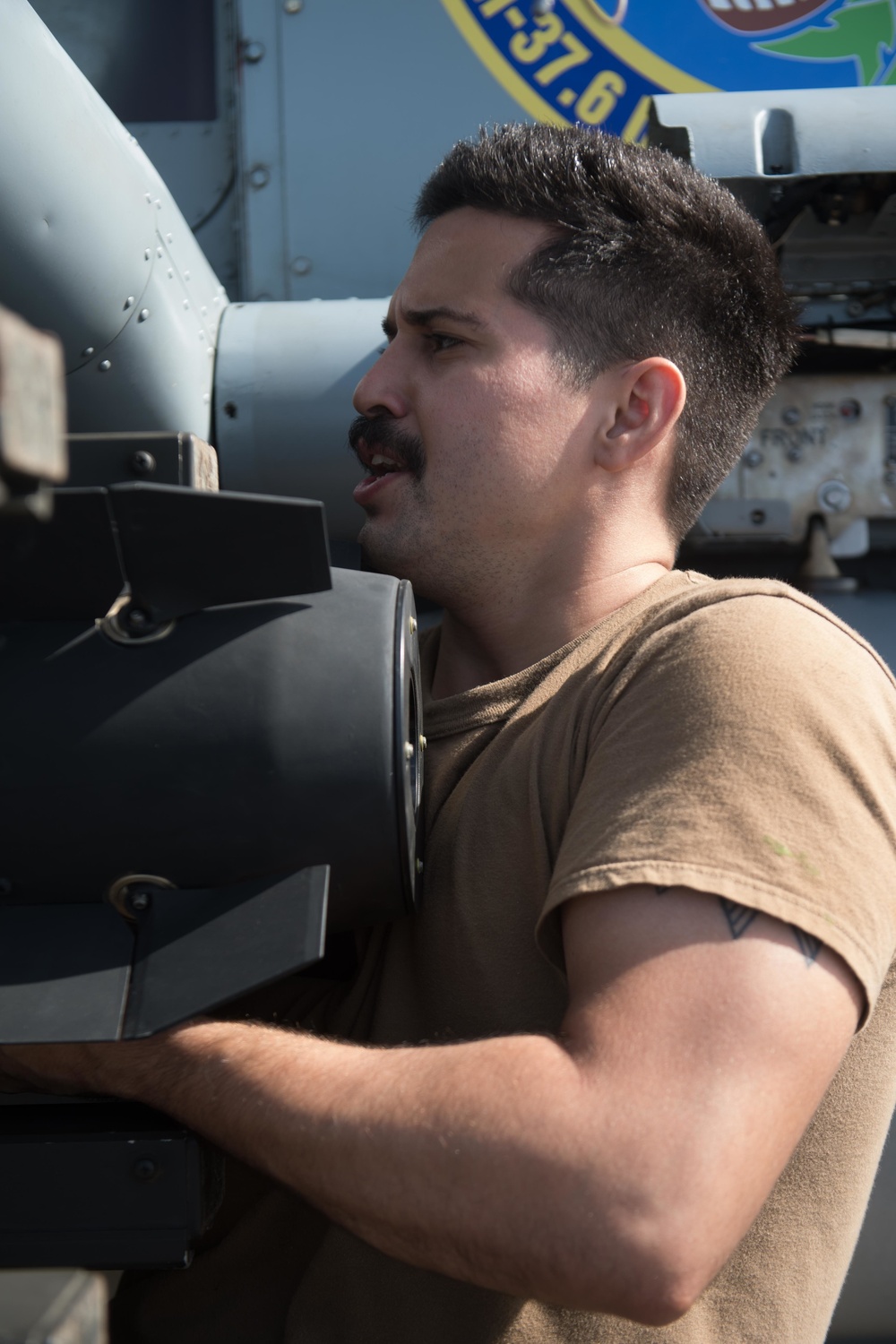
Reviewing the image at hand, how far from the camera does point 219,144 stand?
2.74 meters

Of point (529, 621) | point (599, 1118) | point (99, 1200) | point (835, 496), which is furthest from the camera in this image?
point (835, 496)

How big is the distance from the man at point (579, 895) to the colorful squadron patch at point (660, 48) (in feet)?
3.63

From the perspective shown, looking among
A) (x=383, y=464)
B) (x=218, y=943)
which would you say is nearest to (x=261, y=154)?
(x=383, y=464)

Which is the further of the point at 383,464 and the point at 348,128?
the point at 348,128

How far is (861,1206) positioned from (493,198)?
3.92 ft

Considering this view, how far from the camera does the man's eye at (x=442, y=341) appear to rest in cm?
147

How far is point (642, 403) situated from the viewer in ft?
4.96

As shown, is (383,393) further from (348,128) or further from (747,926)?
(348,128)

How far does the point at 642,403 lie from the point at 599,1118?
0.91 meters

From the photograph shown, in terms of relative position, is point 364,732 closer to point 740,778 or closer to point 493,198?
point 740,778

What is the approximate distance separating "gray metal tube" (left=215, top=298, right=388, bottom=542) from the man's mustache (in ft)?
1.87

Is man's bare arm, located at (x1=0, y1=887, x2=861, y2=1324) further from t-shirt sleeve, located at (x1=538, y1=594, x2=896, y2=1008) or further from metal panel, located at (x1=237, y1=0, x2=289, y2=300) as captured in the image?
metal panel, located at (x1=237, y1=0, x2=289, y2=300)

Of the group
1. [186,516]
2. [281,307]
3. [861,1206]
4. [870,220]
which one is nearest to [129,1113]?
[186,516]

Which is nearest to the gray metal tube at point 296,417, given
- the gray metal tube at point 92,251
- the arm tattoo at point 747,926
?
the gray metal tube at point 92,251
